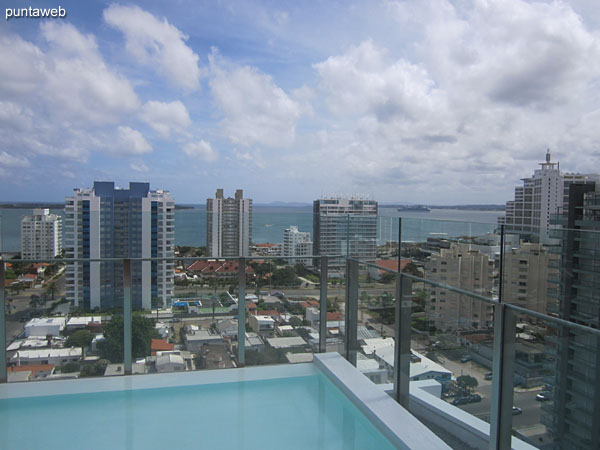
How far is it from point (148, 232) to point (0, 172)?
435 inches

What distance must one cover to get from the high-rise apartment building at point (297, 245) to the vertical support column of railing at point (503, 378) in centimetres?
232

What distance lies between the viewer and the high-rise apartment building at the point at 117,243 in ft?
12.3

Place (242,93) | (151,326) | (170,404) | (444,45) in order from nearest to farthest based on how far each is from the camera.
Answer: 1. (170,404)
2. (151,326)
3. (444,45)
4. (242,93)

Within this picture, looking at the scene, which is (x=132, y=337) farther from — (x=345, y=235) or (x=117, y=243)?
(x=345, y=235)

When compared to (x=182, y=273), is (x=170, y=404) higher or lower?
lower

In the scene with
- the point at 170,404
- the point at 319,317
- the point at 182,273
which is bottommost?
the point at 170,404

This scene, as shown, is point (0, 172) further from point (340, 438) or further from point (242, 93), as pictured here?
point (340, 438)

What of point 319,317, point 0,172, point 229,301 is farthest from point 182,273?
point 0,172

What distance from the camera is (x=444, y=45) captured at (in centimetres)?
1156

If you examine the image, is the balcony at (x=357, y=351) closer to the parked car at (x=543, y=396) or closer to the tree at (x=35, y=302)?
the parked car at (x=543, y=396)

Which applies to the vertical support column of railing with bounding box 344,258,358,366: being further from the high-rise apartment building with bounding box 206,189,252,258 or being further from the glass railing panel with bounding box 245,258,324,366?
the high-rise apartment building with bounding box 206,189,252,258

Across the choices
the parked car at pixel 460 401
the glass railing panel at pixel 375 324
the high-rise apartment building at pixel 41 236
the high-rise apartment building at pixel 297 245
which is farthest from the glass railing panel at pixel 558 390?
the high-rise apartment building at pixel 41 236

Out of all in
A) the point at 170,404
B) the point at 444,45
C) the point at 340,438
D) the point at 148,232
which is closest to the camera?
the point at 340,438

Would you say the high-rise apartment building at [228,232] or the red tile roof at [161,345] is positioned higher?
the high-rise apartment building at [228,232]
